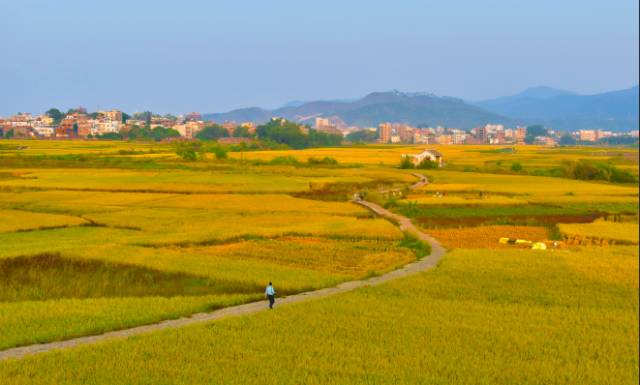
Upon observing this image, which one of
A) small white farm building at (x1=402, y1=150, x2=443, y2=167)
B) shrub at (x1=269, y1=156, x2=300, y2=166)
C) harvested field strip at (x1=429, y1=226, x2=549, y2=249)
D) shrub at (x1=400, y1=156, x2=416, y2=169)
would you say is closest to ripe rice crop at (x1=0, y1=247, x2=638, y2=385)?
harvested field strip at (x1=429, y1=226, x2=549, y2=249)

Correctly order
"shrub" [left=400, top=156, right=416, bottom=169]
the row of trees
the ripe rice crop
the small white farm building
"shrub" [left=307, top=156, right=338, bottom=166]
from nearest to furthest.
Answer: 1. the ripe rice crop
2. "shrub" [left=307, top=156, right=338, bottom=166]
3. "shrub" [left=400, top=156, right=416, bottom=169]
4. the small white farm building
5. the row of trees

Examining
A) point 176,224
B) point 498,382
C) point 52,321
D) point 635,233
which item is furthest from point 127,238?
point 635,233

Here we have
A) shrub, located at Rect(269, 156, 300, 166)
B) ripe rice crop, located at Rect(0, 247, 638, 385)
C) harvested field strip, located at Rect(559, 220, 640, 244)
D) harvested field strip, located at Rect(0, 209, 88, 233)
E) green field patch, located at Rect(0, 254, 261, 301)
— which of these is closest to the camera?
ripe rice crop, located at Rect(0, 247, 638, 385)

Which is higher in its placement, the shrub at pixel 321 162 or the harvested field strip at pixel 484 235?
the shrub at pixel 321 162

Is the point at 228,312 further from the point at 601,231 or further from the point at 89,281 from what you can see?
the point at 601,231

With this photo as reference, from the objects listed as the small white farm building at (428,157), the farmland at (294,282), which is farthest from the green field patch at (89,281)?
the small white farm building at (428,157)

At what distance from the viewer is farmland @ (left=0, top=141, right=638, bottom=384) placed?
1173cm

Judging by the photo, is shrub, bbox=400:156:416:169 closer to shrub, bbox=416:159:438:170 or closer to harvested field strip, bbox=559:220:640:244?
shrub, bbox=416:159:438:170

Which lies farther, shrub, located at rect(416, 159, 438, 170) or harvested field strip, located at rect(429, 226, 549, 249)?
shrub, located at rect(416, 159, 438, 170)

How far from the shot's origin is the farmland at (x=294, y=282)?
1173 centimetres

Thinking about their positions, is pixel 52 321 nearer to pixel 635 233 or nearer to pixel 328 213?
pixel 328 213

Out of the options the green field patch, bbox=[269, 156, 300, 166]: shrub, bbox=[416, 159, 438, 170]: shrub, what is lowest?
the green field patch

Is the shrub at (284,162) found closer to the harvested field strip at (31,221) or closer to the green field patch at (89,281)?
the harvested field strip at (31,221)

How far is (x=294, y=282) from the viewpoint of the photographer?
19.4 meters
